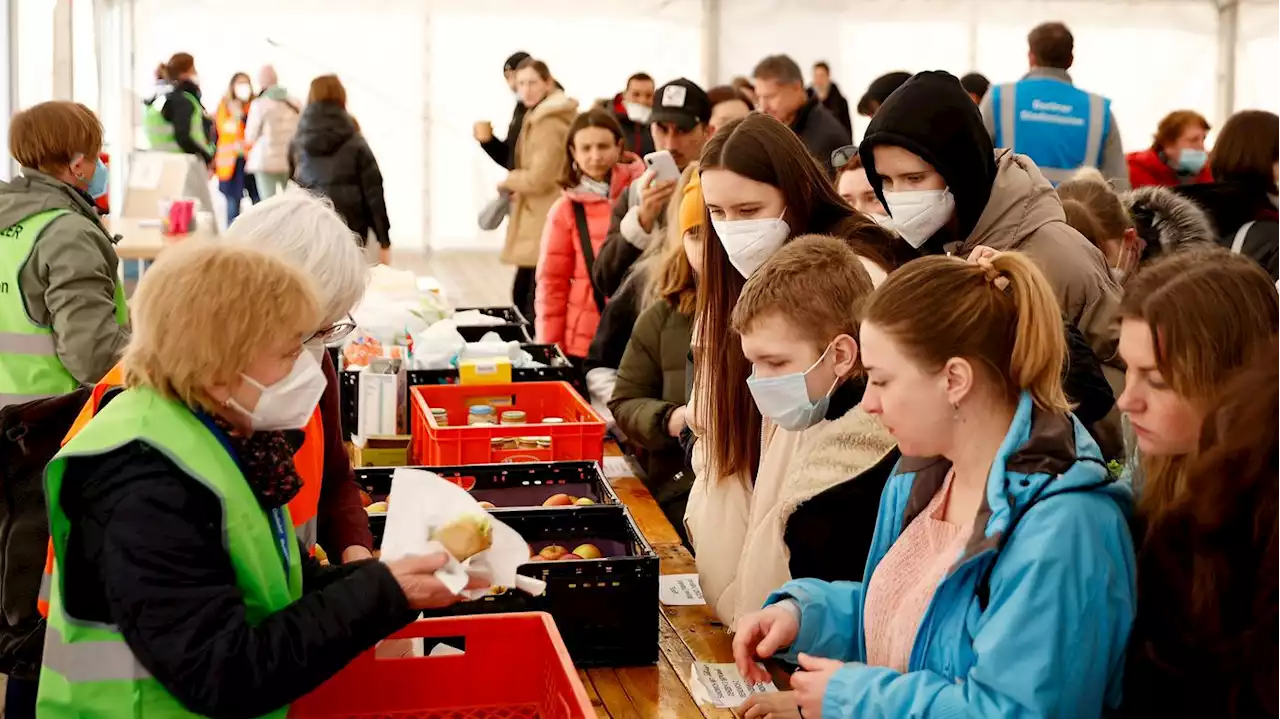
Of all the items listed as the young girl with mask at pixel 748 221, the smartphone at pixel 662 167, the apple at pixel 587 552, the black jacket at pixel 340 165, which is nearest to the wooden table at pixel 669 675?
the apple at pixel 587 552

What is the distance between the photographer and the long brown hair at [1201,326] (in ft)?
5.43

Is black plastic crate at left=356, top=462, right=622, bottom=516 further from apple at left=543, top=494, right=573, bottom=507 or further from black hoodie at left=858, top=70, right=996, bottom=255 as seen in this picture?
black hoodie at left=858, top=70, right=996, bottom=255

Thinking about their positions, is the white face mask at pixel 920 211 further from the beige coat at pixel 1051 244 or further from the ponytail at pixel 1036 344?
the ponytail at pixel 1036 344

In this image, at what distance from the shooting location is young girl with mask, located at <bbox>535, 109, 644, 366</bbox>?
5.69m

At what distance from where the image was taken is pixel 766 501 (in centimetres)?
243

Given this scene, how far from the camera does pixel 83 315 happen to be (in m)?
3.99

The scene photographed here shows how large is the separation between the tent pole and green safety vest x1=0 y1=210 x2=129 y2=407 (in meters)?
13.3

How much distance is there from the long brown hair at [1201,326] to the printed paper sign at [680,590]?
46.3 inches

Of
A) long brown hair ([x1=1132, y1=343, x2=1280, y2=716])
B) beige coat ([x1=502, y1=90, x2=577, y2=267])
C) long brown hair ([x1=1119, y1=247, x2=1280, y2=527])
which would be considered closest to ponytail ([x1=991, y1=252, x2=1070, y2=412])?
long brown hair ([x1=1119, y1=247, x2=1280, y2=527])

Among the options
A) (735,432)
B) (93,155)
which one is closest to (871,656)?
(735,432)

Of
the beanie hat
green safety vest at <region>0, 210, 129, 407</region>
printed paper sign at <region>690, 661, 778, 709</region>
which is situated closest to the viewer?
printed paper sign at <region>690, 661, 778, 709</region>

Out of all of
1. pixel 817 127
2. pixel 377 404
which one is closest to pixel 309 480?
pixel 377 404

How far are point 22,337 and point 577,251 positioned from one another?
231 centimetres

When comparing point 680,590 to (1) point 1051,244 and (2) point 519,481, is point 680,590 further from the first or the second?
(1) point 1051,244
